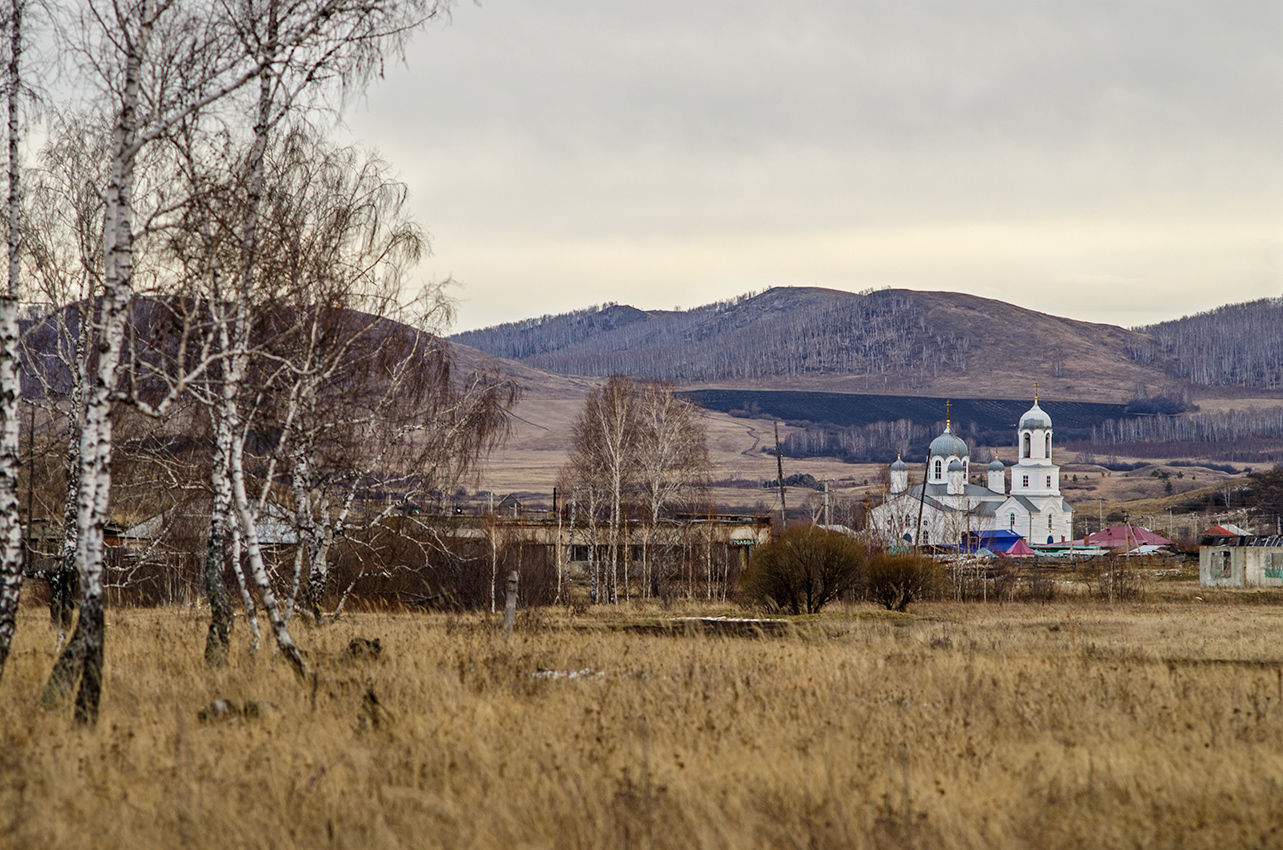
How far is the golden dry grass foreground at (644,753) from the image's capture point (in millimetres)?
6277

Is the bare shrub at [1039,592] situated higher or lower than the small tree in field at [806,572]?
lower

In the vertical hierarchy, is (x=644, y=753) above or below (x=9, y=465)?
below

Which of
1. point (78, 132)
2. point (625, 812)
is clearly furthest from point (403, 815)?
point (78, 132)

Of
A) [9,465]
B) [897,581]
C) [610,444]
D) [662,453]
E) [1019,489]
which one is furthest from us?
[1019,489]

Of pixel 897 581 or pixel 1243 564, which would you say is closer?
pixel 897 581

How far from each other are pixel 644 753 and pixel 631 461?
33.9 metres

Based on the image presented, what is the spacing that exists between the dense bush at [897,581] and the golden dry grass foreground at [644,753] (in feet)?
65.4

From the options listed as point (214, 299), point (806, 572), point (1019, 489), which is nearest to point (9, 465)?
point (214, 299)

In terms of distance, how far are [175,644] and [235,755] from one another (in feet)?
23.7

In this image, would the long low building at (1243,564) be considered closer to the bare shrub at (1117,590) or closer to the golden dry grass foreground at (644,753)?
the bare shrub at (1117,590)

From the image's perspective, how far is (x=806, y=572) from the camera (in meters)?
30.0

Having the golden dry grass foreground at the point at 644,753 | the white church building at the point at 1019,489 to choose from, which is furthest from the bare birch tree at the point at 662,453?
the white church building at the point at 1019,489

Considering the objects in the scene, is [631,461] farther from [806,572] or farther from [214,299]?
[214,299]

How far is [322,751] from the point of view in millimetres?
7750
